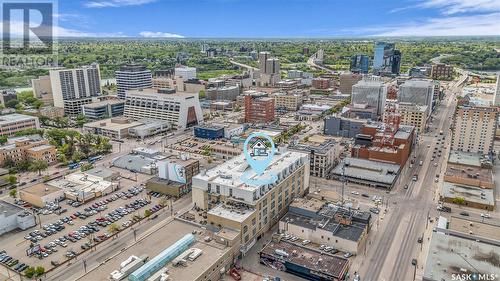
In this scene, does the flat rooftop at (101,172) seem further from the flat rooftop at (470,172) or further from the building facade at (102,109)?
the flat rooftop at (470,172)

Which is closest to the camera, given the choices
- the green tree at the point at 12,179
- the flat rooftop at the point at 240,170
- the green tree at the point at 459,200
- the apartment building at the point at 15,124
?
the flat rooftop at the point at 240,170

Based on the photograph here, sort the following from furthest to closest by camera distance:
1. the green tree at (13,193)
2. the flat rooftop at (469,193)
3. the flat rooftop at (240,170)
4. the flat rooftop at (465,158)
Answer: the flat rooftop at (465,158) < the green tree at (13,193) < the flat rooftop at (469,193) < the flat rooftop at (240,170)

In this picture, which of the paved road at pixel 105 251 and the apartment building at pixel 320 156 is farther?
the apartment building at pixel 320 156

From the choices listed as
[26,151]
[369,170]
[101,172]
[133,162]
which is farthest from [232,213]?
[26,151]

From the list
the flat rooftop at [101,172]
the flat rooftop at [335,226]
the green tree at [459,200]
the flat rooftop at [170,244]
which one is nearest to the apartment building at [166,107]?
the flat rooftop at [101,172]

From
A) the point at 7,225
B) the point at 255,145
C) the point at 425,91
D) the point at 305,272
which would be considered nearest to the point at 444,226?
the point at 305,272

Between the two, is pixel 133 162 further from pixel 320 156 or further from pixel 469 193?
pixel 469 193

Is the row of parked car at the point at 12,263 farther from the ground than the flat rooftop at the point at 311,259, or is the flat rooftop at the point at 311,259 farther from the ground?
the flat rooftop at the point at 311,259
